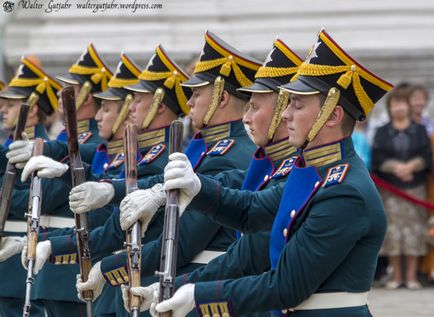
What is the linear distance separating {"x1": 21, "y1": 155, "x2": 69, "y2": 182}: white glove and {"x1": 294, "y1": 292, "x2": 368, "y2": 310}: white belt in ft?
8.16

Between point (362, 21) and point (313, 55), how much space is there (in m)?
10.6

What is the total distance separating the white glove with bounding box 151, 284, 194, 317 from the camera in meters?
4.71

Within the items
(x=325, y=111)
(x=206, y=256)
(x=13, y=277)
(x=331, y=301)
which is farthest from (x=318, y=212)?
(x=13, y=277)

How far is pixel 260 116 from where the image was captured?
19.4 feet

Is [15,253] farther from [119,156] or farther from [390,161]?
[390,161]

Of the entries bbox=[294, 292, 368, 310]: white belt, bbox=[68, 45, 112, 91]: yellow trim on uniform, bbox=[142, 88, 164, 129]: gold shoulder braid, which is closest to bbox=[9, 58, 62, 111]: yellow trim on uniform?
bbox=[68, 45, 112, 91]: yellow trim on uniform

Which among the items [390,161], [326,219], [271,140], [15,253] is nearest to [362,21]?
[390,161]

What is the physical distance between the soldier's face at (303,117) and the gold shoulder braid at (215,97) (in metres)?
1.45

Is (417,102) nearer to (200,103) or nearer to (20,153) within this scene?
(20,153)

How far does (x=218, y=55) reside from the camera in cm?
657

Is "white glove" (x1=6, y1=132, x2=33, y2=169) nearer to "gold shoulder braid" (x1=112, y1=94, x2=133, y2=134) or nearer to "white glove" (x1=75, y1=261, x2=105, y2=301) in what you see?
"gold shoulder braid" (x1=112, y1=94, x2=133, y2=134)

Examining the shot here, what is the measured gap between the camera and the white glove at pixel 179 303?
4.71m

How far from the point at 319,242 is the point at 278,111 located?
4.19ft

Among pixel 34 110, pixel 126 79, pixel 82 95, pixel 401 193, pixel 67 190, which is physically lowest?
pixel 401 193
